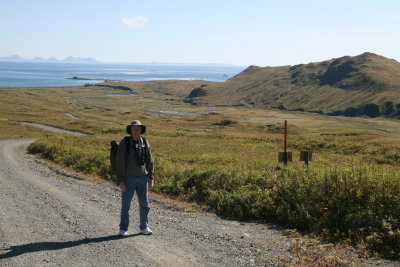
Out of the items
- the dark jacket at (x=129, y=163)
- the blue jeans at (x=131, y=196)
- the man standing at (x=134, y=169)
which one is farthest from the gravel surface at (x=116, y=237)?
the dark jacket at (x=129, y=163)

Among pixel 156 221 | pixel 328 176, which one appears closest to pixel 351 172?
pixel 328 176

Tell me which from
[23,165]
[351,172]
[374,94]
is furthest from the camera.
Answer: [374,94]

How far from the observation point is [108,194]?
1423 cm

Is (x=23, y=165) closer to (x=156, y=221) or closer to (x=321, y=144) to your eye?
(x=156, y=221)

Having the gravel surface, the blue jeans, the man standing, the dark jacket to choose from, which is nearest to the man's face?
the man standing

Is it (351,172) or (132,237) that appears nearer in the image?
(132,237)

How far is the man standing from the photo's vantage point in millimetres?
9008

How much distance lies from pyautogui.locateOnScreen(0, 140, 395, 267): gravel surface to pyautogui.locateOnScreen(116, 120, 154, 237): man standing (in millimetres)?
449

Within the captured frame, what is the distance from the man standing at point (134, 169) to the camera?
29.6ft

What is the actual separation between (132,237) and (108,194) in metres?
5.47

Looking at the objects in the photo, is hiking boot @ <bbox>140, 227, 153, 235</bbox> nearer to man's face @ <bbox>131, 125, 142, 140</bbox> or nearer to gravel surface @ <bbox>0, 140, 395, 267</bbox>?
gravel surface @ <bbox>0, 140, 395, 267</bbox>

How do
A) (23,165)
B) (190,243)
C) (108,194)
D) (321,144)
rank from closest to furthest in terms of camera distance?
(190,243) → (108,194) → (23,165) → (321,144)

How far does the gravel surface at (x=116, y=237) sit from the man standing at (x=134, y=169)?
449 millimetres

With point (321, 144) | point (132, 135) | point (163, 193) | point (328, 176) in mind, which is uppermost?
point (132, 135)
